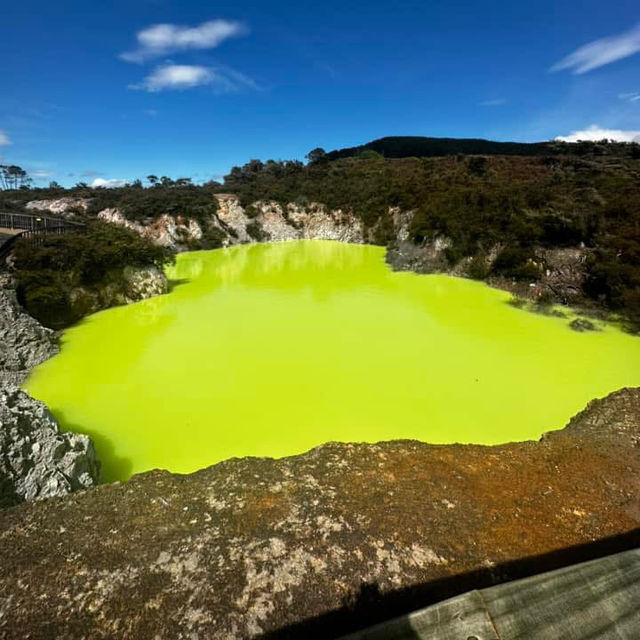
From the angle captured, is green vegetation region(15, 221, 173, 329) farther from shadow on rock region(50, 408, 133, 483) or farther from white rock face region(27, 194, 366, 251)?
white rock face region(27, 194, 366, 251)

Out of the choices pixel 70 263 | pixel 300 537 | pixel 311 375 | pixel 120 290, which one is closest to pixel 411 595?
pixel 300 537

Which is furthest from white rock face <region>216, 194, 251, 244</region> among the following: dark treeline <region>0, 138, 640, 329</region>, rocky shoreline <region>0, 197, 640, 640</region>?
rocky shoreline <region>0, 197, 640, 640</region>

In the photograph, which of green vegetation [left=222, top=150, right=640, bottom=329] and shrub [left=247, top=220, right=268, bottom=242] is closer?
green vegetation [left=222, top=150, right=640, bottom=329]

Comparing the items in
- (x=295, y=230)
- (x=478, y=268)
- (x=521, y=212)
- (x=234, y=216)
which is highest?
(x=234, y=216)

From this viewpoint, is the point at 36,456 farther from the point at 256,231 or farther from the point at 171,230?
the point at 256,231

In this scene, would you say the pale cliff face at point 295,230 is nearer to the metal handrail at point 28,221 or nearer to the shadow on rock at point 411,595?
the metal handrail at point 28,221

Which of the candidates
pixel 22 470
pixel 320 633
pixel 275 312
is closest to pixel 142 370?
pixel 22 470
